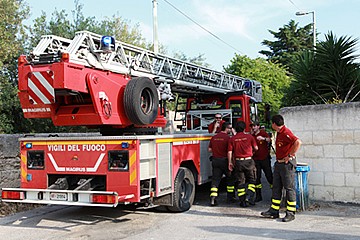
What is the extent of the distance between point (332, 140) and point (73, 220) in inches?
203

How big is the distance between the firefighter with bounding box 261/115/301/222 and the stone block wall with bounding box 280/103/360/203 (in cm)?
125

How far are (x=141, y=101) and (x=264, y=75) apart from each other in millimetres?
20292

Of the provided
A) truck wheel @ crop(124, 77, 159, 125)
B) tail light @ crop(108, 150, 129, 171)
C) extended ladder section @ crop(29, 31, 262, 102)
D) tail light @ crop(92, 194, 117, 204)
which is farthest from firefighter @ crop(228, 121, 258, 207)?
tail light @ crop(92, 194, 117, 204)

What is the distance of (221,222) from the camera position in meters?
7.02

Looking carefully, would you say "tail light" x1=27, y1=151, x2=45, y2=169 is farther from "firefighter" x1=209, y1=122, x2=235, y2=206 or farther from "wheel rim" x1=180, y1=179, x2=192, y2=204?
"firefighter" x1=209, y1=122, x2=235, y2=206

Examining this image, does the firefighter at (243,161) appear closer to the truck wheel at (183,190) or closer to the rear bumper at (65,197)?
the truck wheel at (183,190)

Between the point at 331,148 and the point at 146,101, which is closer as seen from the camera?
the point at 146,101

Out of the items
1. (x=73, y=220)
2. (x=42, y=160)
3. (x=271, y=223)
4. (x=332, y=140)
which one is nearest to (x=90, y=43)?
(x=42, y=160)

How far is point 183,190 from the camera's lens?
798 cm

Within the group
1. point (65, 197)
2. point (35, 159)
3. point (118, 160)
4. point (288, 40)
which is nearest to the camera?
point (65, 197)

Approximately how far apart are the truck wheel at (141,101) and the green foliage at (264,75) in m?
18.4

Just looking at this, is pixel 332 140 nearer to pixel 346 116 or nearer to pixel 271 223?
pixel 346 116

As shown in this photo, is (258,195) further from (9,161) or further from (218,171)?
(9,161)

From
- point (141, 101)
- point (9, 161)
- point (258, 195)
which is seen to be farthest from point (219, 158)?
point (9, 161)
